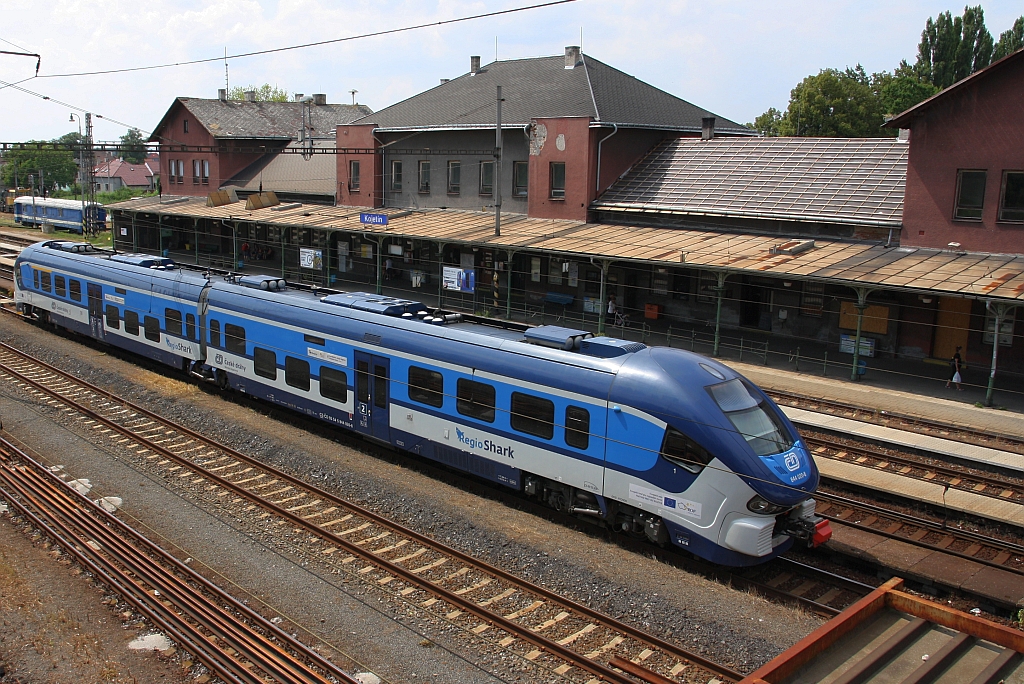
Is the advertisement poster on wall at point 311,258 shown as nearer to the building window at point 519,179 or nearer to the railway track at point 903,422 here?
the building window at point 519,179

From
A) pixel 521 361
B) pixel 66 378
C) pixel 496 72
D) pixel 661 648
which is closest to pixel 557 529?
pixel 521 361

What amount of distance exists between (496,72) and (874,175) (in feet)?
62.5

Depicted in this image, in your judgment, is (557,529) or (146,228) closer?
(557,529)

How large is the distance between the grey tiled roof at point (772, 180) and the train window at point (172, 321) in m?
16.3

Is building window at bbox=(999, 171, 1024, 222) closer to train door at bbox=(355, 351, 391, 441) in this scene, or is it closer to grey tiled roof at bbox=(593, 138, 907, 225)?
grey tiled roof at bbox=(593, 138, 907, 225)

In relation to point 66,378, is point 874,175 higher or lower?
higher

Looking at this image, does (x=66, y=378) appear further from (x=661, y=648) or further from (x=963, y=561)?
(x=963, y=561)

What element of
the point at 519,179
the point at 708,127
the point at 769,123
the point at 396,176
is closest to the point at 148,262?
the point at 519,179

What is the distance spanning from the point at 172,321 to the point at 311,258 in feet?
57.2

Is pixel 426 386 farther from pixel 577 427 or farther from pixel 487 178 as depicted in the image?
pixel 487 178

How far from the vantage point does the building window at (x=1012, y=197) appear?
21.5m

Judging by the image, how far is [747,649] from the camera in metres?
9.02

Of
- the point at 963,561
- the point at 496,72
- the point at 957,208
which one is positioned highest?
the point at 496,72

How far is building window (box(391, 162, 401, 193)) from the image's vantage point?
1547 inches
